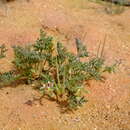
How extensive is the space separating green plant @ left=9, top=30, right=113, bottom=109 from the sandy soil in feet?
0.31

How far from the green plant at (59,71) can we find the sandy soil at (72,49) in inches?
3.7

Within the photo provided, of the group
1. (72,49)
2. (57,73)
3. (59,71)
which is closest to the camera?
(57,73)

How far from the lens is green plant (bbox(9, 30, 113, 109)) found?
2.88 metres

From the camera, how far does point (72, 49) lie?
3617 millimetres

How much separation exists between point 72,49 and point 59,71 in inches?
25.2

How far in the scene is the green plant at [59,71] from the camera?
2.88 metres

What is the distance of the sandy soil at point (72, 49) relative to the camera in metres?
2.81

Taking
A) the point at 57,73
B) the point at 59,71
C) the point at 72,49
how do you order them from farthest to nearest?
the point at 72,49
the point at 59,71
the point at 57,73

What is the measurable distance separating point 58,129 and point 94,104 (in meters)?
0.41

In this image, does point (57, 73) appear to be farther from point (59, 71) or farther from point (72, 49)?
point (72, 49)

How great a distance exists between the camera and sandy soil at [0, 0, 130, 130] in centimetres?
281

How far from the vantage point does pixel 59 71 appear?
3.03 m

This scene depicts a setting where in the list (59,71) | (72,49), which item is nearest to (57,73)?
(59,71)

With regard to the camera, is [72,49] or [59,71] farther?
[72,49]
